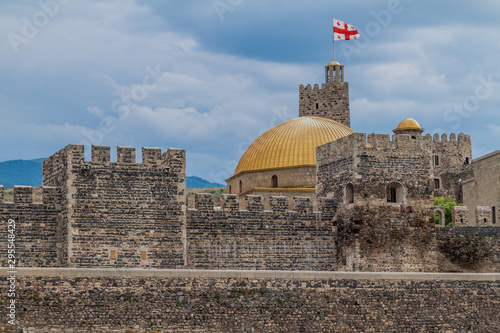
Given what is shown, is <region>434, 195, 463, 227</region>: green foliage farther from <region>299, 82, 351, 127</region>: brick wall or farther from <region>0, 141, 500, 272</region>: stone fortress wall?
<region>0, 141, 500, 272</region>: stone fortress wall

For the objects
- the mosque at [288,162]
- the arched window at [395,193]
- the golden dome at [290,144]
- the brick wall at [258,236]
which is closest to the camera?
the brick wall at [258,236]

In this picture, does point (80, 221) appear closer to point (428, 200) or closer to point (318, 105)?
point (428, 200)

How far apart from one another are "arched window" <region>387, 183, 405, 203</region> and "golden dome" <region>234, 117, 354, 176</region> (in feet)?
24.9

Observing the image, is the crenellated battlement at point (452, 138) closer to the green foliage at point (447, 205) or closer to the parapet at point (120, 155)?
the green foliage at point (447, 205)

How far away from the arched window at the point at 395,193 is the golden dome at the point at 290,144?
24.9ft

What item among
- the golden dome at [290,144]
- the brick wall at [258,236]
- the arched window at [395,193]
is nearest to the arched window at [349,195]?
the brick wall at [258,236]

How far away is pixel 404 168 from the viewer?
35.1 metres

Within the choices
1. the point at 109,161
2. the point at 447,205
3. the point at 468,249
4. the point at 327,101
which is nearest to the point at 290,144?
the point at 468,249

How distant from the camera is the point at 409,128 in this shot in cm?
6838

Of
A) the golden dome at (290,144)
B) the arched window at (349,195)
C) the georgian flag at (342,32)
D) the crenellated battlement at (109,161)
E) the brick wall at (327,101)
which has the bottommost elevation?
the arched window at (349,195)

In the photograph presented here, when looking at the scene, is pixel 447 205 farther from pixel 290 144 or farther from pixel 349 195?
pixel 349 195

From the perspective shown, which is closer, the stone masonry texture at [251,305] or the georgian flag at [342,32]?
the stone masonry texture at [251,305]

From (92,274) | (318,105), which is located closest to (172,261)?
(92,274)

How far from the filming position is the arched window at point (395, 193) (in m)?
35.1
